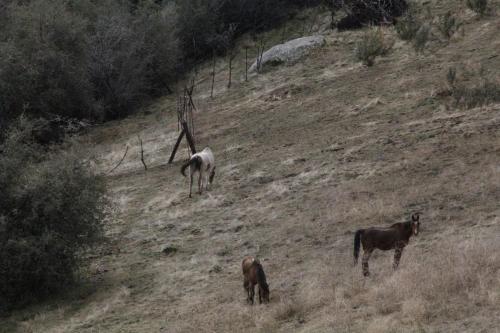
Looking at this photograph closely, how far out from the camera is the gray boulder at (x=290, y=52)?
128 ft

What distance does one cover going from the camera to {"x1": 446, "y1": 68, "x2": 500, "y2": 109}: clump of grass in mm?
22344

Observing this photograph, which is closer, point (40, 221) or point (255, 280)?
point (255, 280)

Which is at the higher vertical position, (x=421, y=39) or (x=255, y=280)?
(x=255, y=280)

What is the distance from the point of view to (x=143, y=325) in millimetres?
12516

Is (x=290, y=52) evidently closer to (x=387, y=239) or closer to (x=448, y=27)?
(x=448, y=27)

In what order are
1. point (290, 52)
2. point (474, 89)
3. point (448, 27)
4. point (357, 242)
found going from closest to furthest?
1. point (357, 242)
2. point (474, 89)
3. point (448, 27)
4. point (290, 52)

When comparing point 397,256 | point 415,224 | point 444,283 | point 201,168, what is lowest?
point 201,168

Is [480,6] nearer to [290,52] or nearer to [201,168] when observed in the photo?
[290,52]

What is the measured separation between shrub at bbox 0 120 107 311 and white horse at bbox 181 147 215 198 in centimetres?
464

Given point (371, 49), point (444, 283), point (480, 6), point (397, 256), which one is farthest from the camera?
point (480, 6)

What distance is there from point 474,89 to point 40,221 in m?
15.9

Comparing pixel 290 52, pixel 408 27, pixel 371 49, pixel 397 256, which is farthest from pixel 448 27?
pixel 397 256

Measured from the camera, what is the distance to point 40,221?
16.5m

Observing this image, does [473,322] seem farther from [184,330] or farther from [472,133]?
[472,133]
